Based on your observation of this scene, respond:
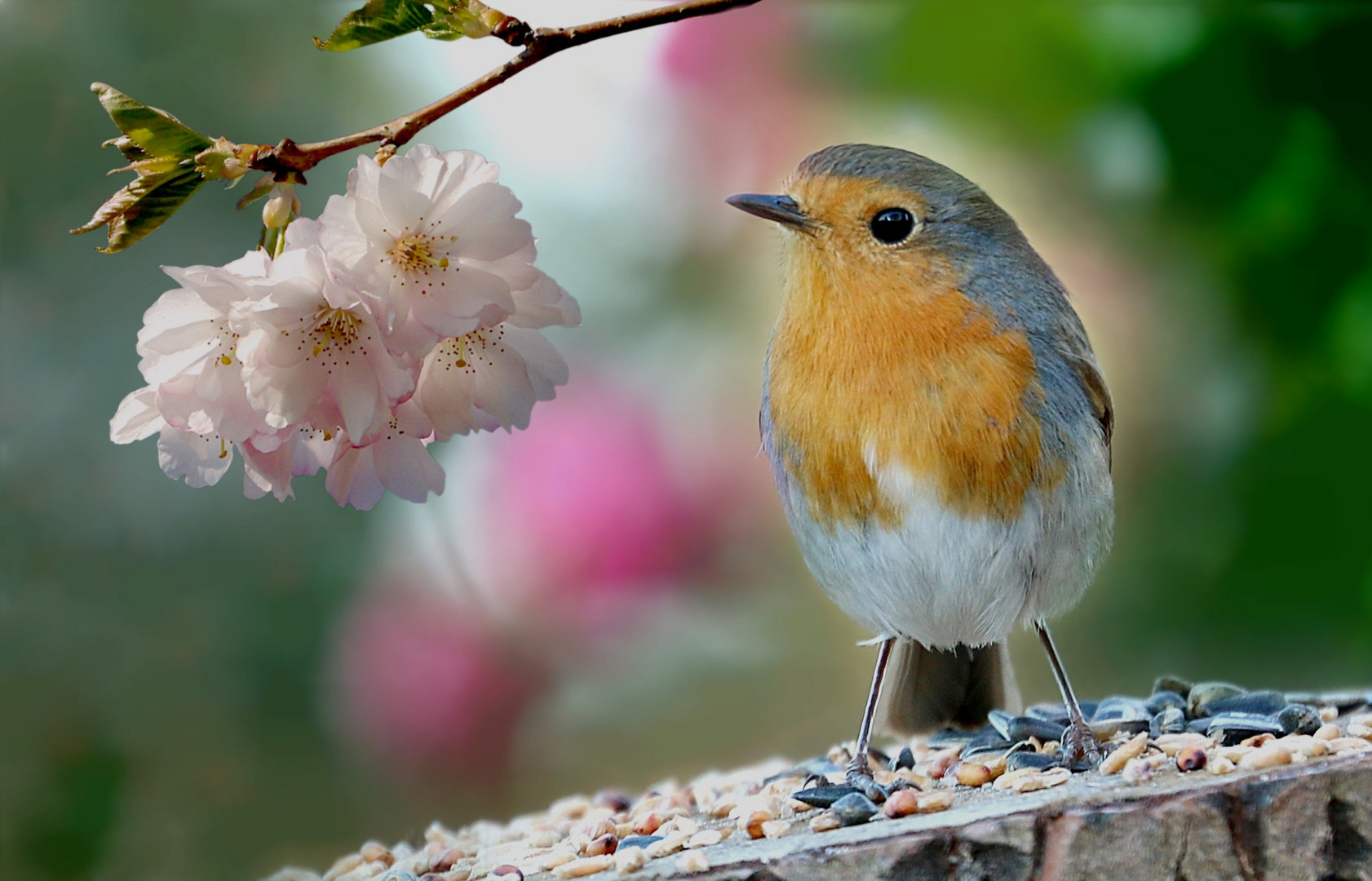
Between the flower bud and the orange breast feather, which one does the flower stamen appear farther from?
the orange breast feather

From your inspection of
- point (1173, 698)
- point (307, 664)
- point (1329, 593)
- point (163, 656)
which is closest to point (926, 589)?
point (1173, 698)

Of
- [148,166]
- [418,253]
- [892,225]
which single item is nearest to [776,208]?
[892,225]

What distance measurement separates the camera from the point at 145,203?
2.92ft

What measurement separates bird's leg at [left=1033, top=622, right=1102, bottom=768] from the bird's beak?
416mm

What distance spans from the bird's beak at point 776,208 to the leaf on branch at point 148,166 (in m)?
0.40

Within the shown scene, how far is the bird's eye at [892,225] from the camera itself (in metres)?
1.14

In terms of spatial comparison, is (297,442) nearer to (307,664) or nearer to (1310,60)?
(307,664)

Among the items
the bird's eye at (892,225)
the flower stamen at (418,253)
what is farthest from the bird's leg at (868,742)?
the flower stamen at (418,253)

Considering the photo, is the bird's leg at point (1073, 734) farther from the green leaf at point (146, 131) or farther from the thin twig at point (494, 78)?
the green leaf at point (146, 131)

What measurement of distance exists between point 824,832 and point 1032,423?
365 millimetres

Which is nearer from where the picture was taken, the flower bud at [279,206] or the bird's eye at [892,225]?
the flower bud at [279,206]

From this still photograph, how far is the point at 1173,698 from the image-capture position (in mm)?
1432

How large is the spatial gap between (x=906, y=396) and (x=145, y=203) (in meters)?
0.58

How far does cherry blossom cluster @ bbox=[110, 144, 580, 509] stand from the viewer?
3.12 ft
